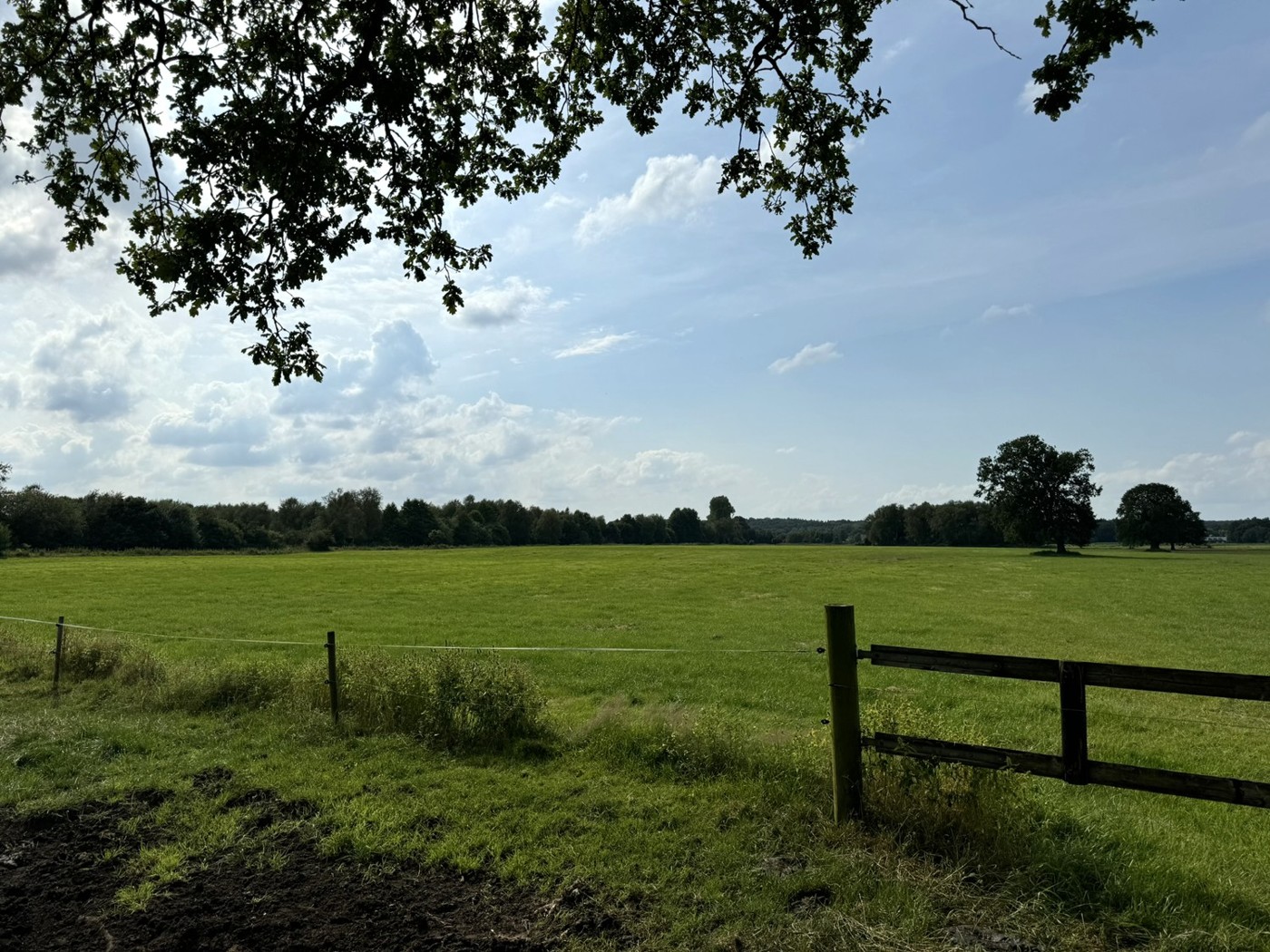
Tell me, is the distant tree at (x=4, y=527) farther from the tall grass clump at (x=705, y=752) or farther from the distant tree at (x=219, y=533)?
the tall grass clump at (x=705, y=752)

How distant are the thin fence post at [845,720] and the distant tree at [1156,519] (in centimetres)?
12621

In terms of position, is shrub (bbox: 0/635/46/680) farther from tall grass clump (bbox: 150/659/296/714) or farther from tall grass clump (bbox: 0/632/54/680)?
tall grass clump (bbox: 150/659/296/714)

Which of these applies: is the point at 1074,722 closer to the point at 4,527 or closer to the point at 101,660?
the point at 101,660

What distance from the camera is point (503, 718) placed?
28.5 ft

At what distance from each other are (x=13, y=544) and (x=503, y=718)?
121294 mm

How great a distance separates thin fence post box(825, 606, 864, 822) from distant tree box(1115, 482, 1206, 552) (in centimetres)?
12621

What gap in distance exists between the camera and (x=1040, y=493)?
88.1 metres

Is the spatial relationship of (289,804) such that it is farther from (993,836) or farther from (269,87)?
(269,87)

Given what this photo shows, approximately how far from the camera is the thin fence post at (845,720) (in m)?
5.75

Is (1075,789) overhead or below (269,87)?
below

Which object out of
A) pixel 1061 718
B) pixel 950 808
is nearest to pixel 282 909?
pixel 950 808

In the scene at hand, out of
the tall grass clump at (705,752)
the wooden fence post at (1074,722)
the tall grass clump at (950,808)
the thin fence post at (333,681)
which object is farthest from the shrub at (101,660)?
the wooden fence post at (1074,722)

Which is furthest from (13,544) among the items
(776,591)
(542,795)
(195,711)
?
(542,795)

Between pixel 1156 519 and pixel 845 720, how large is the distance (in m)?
129
